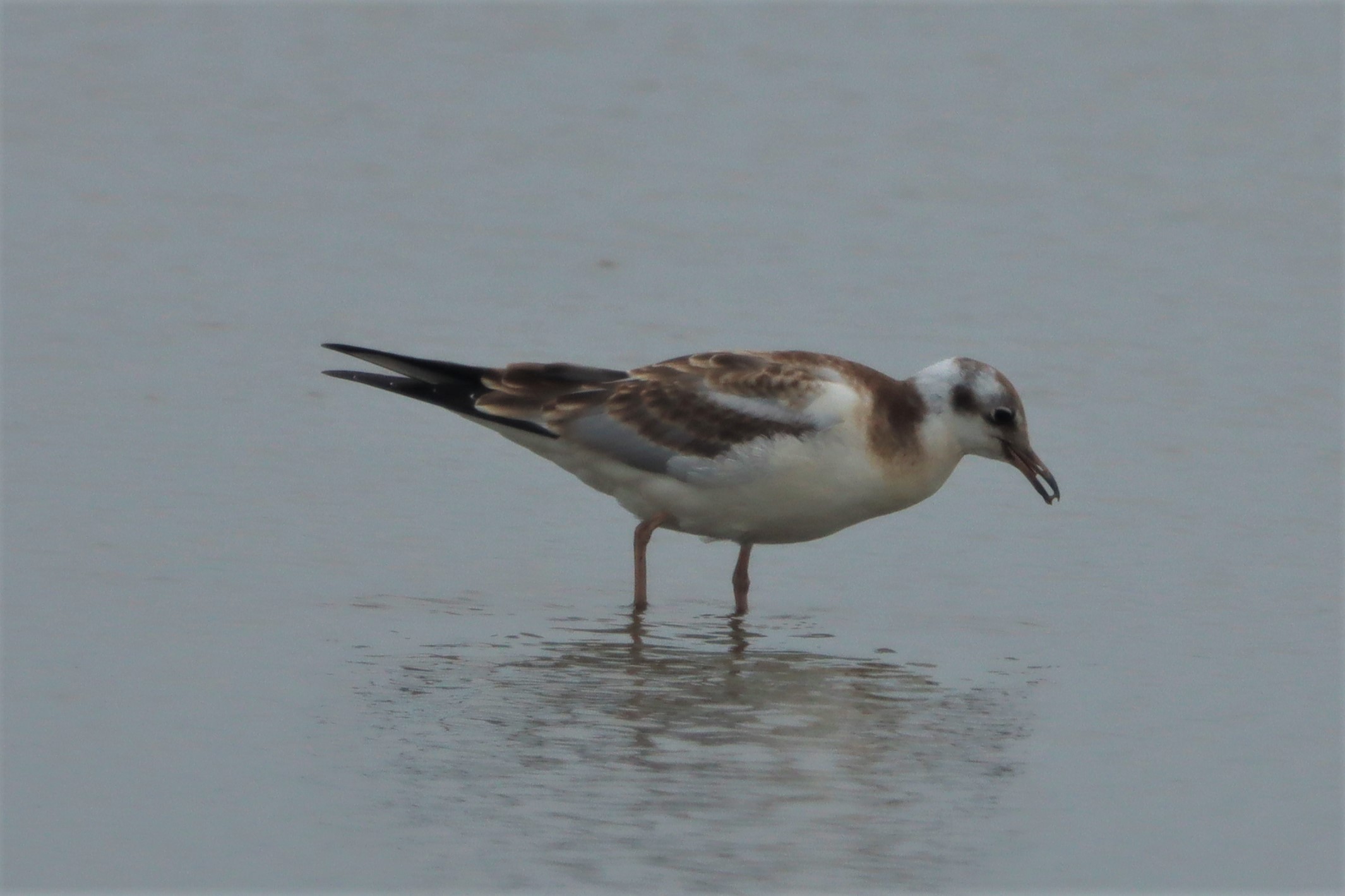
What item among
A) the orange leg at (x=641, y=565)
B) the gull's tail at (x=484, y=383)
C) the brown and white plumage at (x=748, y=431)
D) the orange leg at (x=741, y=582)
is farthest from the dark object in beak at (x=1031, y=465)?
the gull's tail at (x=484, y=383)

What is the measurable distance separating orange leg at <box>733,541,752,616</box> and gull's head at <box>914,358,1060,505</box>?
3.30 ft

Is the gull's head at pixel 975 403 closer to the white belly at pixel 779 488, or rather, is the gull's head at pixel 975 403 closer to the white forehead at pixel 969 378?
the white forehead at pixel 969 378

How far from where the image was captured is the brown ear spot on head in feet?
31.1

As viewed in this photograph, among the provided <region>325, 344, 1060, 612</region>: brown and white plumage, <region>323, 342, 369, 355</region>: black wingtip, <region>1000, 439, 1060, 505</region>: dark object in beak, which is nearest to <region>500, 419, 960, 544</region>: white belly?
<region>325, 344, 1060, 612</region>: brown and white plumage

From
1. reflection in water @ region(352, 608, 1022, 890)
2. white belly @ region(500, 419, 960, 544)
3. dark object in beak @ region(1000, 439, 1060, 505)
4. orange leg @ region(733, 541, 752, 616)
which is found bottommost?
reflection in water @ region(352, 608, 1022, 890)

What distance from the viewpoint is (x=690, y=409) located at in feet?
31.6

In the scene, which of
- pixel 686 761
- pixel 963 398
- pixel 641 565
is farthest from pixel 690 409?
pixel 686 761

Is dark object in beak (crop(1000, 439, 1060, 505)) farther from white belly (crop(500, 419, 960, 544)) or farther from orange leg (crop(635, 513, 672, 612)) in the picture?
orange leg (crop(635, 513, 672, 612))

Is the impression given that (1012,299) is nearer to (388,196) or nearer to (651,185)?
(651,185)

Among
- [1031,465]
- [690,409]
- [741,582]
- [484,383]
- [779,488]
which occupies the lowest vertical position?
[741,582]

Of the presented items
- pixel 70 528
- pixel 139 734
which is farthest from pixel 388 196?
pixel 139 734

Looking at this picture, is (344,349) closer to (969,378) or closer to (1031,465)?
(969,378)

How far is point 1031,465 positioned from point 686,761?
116 inches

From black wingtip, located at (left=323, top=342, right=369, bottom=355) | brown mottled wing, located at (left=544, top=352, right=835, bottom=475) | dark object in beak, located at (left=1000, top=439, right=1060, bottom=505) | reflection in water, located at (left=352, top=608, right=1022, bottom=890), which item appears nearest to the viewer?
reflection in water, located at (left=352, top=608, right=1022, bottom=890)
